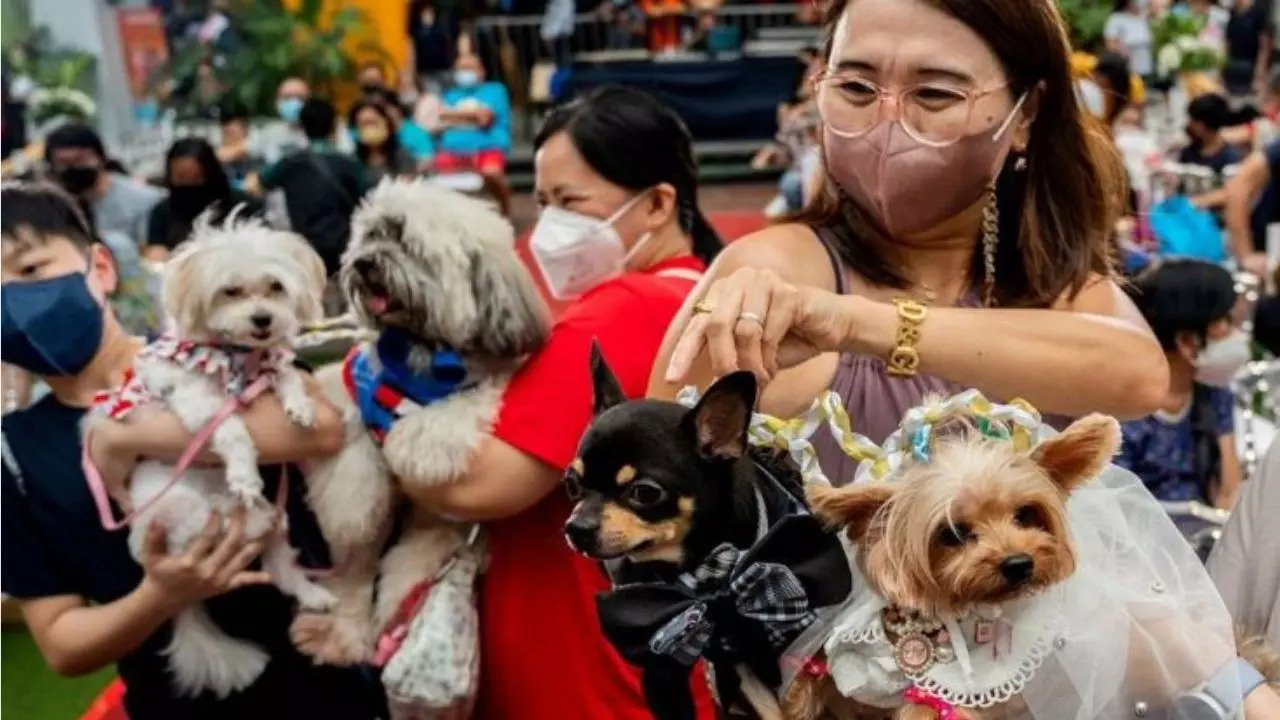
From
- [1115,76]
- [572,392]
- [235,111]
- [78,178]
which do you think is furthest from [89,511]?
[235,111]

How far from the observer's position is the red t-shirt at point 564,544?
172 cm

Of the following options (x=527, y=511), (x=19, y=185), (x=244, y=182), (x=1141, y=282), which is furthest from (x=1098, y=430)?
(x=244, y=182)

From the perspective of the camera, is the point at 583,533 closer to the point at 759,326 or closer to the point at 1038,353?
the point at 759,326

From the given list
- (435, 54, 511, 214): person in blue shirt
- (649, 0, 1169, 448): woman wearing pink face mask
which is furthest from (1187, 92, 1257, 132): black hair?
(649, 0, 1169, 448): woman wearing pink face mask

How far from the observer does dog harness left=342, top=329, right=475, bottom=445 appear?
1.96 m

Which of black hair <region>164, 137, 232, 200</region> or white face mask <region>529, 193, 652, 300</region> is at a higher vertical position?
white face mask <region>529, 193, 652, 300</region>

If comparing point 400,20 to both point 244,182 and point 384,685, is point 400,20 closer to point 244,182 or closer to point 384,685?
point 244,182

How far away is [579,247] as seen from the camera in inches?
81.1

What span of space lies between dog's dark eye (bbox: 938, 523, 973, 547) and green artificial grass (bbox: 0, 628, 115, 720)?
132 inches

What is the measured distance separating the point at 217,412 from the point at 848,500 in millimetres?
1313

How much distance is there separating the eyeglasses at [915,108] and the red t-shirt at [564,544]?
1.88ft

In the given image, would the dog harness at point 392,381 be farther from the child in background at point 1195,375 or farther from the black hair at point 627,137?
the child in background at point 1195,375

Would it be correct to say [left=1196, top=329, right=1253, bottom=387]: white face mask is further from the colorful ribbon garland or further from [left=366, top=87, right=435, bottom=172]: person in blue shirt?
[left=366, top=87, right=435, bottom=172]: person in blue shirt

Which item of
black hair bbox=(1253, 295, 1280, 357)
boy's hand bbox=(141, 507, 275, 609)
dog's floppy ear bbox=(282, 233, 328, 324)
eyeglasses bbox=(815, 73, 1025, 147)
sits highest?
eyeglasses bbox=(815, 73, 1025, 147)
